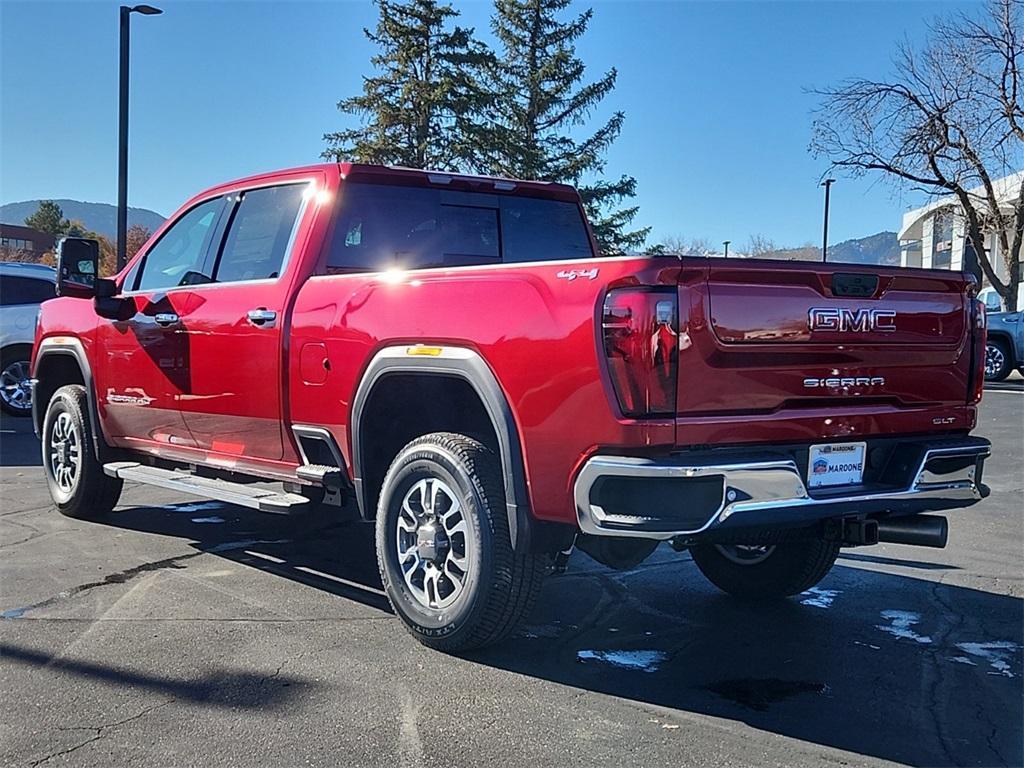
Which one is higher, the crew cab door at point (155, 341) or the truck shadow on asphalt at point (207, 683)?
the crew cab door at point (155, 341)

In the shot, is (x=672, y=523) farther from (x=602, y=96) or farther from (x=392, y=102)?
(x=602, y=96)

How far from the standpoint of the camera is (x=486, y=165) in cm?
2828

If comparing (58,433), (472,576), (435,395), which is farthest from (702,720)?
(58,433)

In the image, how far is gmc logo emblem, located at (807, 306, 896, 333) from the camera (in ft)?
12.1

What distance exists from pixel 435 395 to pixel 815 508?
169 cm

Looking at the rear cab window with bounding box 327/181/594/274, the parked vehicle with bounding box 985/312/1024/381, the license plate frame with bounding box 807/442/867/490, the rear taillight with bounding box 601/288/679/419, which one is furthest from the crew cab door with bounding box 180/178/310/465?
the parked vehicle with bounding box 985/312/1024/381


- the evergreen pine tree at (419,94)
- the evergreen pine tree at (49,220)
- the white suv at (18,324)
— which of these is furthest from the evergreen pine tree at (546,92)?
the evergreen pine tree at (49,220)

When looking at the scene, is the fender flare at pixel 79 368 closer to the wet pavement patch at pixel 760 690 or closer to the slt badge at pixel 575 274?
the slt badge at pixel 575 274

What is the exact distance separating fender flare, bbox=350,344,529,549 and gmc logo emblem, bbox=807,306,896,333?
1.18 meters

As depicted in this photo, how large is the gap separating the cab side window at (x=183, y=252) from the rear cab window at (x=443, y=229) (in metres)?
1.05

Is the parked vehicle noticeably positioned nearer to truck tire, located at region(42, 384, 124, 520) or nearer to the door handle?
truck tire, located at region(42, 384, 124, 520)

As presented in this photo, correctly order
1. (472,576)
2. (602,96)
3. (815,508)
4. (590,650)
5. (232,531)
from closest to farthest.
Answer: (815,508) → (472,576) → (590,650) → (232,531) → (602,96)

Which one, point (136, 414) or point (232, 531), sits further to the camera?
point (232, 531)

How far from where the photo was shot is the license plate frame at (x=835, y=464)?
12.1ft
